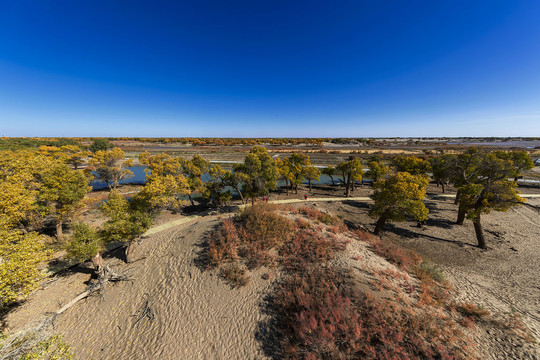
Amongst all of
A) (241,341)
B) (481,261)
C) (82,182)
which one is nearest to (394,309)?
(241,341)

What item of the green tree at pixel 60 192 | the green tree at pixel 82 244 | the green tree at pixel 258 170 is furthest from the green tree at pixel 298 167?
the green tree at pixel 60 192

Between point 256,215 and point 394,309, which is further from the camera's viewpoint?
point 256,215

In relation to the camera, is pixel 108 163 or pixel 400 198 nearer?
pixel 400 198

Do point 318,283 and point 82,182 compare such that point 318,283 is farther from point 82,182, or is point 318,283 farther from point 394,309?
point 82,182

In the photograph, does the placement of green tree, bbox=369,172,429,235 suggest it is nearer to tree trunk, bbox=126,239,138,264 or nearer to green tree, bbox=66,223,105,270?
tree trunk, bbox=126,239,138,264

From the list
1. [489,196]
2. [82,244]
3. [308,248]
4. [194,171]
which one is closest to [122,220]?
[82,244]

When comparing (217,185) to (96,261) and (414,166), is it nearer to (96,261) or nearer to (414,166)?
(96,261)

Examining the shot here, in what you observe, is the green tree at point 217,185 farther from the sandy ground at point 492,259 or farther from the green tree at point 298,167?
the sandy ground at point 492,259
